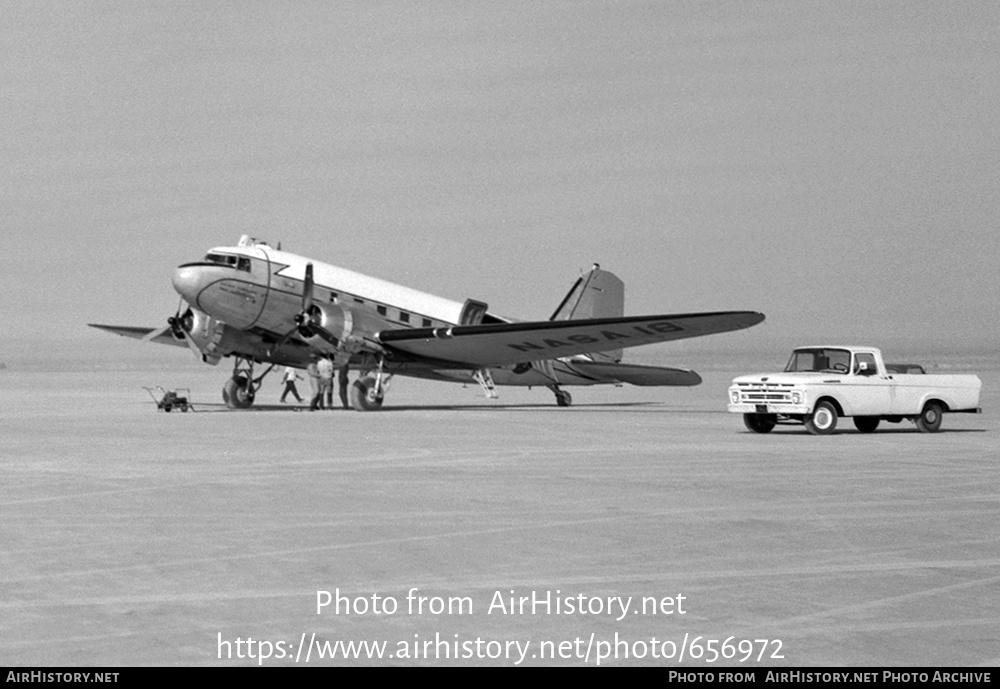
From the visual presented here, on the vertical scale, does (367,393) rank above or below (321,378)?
below

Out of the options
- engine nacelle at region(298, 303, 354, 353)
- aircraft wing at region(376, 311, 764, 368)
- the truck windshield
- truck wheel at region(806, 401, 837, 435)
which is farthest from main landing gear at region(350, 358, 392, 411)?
truck wheel at region(806, 401, 837, 435)

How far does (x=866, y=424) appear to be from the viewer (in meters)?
24.8

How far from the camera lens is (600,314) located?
41531 millimetres

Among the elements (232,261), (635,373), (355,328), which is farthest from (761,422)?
(232,261)

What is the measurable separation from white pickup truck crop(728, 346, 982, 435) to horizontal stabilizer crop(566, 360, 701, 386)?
13.8 meters

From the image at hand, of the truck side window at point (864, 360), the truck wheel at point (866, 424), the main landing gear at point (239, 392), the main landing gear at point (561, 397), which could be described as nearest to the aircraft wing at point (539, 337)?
the main landing gear at point (239, 392)

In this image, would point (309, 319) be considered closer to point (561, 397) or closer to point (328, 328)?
point (328, 328)

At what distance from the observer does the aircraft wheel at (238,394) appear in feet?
115

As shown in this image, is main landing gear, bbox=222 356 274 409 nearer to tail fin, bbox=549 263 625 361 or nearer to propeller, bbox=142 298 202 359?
propeller, bbox=142 298 202 359

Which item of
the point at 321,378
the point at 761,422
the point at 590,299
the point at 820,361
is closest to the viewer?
the point at 820,361

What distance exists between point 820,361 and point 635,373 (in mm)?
14645
